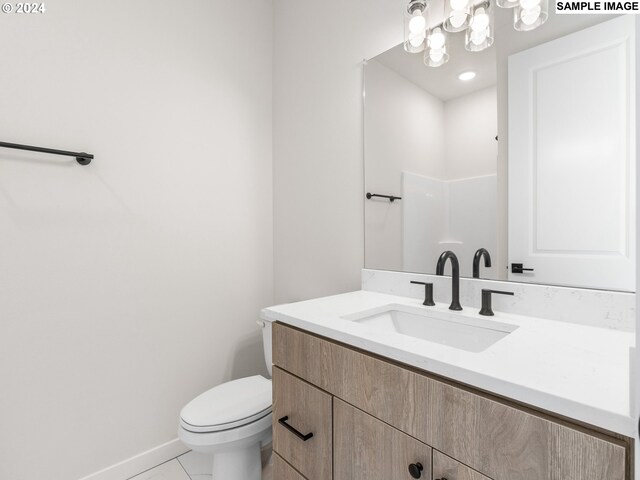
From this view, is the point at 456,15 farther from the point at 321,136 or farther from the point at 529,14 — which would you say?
the point at 321,136

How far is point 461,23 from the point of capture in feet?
3.90

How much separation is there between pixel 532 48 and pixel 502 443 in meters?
1.13

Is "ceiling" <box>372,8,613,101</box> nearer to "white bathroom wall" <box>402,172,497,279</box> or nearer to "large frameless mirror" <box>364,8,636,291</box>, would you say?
"large frameless mirror" <box>364,8,636,291</box>

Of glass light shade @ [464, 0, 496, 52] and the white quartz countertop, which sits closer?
the white quartz countertop

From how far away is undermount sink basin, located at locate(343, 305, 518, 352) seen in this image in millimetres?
980

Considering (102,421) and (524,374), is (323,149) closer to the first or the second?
(524,374)

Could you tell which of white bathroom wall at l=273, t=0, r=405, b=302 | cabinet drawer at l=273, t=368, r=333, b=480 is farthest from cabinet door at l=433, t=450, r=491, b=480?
white bathroom wall at l=273, t=0, r=405, b=302

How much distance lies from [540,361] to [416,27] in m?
1.24

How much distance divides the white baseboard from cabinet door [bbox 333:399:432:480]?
1.17 m

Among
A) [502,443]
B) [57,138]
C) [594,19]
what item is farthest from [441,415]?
[57,138]

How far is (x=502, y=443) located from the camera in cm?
57

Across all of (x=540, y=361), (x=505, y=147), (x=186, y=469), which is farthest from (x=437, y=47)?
(x=186, y=469)

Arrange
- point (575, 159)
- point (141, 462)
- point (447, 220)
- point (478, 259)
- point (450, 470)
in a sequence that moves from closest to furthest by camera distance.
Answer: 1. point (450, 470)
2. point (575, 159)
3. point (478, 259)
4. point (447, 220)
5. point (141, 462)

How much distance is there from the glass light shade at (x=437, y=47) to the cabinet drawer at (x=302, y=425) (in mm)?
1262
